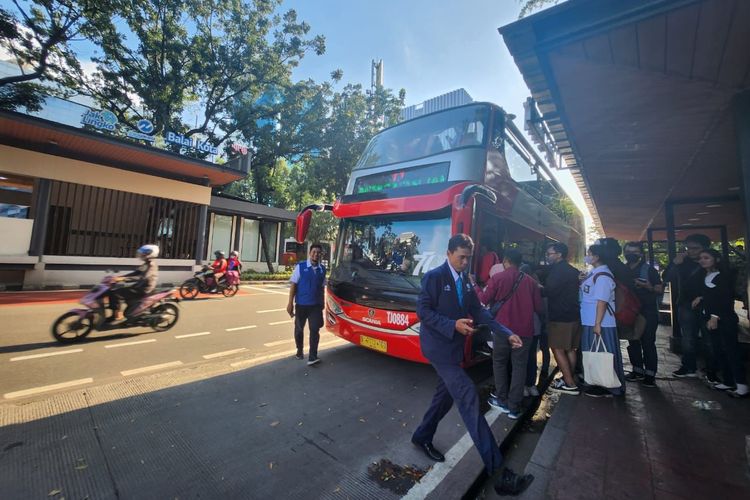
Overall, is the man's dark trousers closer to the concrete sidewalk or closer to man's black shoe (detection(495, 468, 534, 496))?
man's black shoe (detection(495, 468, 534, 496))

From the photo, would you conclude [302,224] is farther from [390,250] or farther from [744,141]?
[744,141]

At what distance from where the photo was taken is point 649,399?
3.88 meters

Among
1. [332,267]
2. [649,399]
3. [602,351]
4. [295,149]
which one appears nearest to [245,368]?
[332,267]

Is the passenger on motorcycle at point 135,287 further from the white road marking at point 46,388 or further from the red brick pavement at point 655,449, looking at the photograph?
the red brick pavement at point 655,449

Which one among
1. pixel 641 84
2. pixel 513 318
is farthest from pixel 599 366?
pixel 641 84

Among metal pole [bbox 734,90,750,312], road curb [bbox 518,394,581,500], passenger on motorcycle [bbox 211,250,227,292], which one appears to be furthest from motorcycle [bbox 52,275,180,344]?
metal pole [bbox 734,90,750,312]

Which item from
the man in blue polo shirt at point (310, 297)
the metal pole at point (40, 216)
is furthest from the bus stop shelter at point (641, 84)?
the metal pole at point (40, 216)

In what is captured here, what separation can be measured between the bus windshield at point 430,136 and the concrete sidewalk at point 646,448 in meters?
3.63

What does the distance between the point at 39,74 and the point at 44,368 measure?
1643 centimetres

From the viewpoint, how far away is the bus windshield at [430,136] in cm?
501

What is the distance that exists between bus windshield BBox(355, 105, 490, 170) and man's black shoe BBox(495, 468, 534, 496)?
393cm

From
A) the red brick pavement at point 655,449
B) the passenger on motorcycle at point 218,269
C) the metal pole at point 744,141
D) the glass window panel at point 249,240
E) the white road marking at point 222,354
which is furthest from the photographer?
the glass window panel at point 249,240

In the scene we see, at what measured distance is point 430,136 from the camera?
5504 millimetres

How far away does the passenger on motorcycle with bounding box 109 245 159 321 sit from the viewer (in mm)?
6000
